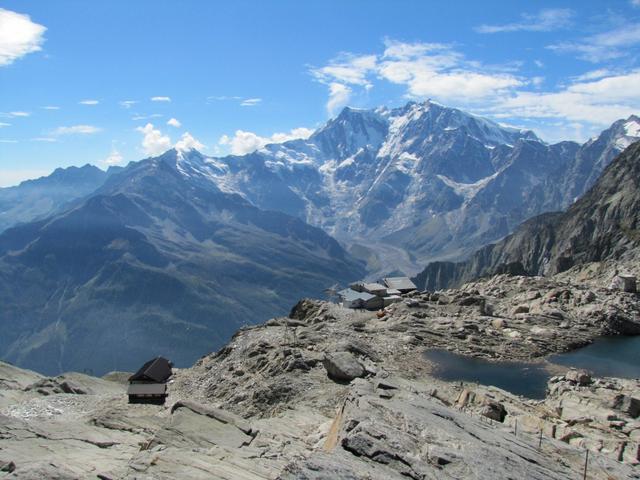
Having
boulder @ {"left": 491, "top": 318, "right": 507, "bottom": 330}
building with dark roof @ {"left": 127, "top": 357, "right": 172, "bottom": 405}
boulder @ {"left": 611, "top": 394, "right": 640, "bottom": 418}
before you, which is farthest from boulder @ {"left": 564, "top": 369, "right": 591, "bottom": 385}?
building with dark roof @ {"left": 127, "top": 357, "right": 172, "bottom": 405}

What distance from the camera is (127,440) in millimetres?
34812

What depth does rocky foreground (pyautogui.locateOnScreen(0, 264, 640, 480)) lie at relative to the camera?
76.9 feet

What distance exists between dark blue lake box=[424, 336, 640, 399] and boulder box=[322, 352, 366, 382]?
12385 mm

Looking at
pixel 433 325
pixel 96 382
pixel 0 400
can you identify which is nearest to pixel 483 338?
pixel 433 325

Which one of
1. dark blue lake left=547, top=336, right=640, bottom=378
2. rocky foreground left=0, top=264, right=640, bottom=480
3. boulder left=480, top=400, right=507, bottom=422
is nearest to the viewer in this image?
rocky foreground left=0, top=264, right=640, bottom=480

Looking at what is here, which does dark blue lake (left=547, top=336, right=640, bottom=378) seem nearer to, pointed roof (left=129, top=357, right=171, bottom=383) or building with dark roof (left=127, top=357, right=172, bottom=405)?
building with dark roof (left=127, top=357, right=172, bottom=405)

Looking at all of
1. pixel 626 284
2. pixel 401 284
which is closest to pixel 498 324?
pixel 401 284

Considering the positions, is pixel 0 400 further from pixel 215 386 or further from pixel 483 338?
pixel 483 338

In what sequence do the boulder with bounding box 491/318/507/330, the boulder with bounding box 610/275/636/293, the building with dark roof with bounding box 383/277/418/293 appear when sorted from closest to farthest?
the boulder with bounding box 491/318/507/330, the boulder with bounding box 610/275/636/293, the building with dark roof with bounding box 383/277/418/293

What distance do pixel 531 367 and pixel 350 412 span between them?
41.3 metres

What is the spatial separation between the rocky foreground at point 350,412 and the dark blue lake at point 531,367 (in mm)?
1854

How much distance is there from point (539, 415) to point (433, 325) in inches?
1301

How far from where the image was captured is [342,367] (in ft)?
151

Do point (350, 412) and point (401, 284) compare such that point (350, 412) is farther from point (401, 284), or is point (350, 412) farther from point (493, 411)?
point (401, 284)
